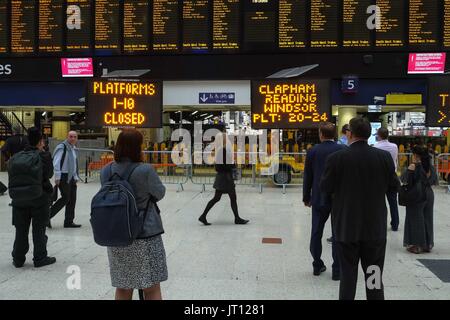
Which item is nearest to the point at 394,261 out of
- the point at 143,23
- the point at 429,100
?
the point at 429,100

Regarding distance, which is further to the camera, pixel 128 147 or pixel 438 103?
pixel 438 103

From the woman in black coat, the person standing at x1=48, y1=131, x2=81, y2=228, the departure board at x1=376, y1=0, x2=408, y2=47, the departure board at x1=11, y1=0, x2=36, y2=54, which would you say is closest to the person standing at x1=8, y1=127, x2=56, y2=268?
the person standing at x1=48, y1=131, x2=81, y2=228

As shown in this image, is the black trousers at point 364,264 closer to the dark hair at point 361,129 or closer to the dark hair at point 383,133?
the dark hair at point 361,129

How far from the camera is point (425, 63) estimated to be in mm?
16125

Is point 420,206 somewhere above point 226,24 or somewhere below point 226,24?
below

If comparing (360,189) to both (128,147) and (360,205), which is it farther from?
(128,147)

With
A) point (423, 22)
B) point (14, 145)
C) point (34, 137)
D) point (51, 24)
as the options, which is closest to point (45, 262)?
point (34, 137)

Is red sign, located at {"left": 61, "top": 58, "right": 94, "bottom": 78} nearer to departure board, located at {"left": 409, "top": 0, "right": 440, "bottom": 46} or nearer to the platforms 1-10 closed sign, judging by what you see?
the platforms 1-10 closed sign

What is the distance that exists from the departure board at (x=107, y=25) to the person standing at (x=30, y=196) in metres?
11.4

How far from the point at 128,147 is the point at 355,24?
13.8 m

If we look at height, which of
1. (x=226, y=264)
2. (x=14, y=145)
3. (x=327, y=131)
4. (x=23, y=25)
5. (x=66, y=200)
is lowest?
(x=226, y=264)

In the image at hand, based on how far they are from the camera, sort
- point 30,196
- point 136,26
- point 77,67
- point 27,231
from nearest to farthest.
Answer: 1. point 30,196
2. point 27,231
3. point 136,26
4. point 77,67

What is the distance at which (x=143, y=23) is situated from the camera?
55.0ft

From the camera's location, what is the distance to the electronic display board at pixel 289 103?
11.2 m
